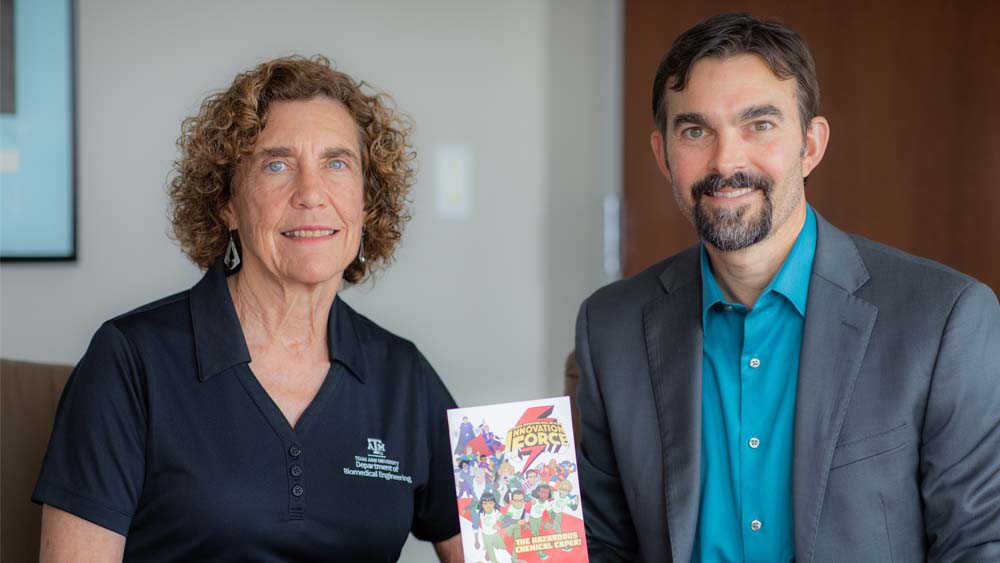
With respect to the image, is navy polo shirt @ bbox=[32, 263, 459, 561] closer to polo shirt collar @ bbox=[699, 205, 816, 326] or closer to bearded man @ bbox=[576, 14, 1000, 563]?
bearded man @ bbox=[576, 14, 1000, 563]

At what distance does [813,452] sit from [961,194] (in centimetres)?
174

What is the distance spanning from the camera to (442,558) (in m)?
2.11

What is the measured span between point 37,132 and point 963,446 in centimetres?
287

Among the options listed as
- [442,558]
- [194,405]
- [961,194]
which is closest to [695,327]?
[442,558]

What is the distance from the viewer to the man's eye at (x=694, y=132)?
1.90 meters

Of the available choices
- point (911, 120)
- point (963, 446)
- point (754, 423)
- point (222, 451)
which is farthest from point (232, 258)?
point (911, 120)

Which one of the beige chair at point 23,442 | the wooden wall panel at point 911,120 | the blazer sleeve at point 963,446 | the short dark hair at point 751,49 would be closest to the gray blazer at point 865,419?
the blazer sleeve at point 963,446

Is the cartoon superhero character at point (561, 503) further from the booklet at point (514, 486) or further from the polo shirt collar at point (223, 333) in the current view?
the polo shirt collar at point (223, 333)

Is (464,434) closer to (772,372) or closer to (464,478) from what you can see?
(464,478)

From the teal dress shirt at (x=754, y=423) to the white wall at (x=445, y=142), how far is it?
1870 millimetres

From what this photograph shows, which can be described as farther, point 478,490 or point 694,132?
point 694,132

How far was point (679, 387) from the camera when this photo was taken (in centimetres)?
190

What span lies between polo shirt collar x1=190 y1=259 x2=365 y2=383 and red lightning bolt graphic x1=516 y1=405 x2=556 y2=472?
0.47 m

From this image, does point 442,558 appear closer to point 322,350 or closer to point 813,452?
point 322,350
